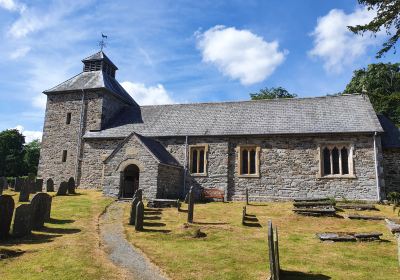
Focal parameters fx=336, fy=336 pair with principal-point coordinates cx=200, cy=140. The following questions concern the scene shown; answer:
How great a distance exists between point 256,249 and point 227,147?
13918 millimetres

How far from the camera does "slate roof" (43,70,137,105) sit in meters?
31.3

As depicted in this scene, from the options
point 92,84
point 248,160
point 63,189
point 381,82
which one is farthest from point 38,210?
point 381,82

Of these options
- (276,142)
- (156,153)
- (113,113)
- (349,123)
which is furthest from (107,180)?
(349,123)

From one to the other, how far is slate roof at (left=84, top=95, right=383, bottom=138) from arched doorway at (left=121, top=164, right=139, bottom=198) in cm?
389

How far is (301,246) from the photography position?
40.4 feet

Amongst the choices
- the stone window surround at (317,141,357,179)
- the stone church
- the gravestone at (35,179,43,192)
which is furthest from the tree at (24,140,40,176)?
the stone window surround at (317,141,357,179)

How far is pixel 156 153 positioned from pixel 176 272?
1461cm

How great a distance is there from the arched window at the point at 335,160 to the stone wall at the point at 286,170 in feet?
1.38

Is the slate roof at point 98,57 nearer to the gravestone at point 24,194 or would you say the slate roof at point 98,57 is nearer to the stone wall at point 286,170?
the stone wall at point 286,170

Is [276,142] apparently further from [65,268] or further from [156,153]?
[65,268]

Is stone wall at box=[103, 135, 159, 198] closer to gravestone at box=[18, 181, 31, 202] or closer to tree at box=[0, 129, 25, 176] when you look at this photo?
gravestone at box=[18, 181, 31, 202]

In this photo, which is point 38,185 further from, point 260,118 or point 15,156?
point 15,156

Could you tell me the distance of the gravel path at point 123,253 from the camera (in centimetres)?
892

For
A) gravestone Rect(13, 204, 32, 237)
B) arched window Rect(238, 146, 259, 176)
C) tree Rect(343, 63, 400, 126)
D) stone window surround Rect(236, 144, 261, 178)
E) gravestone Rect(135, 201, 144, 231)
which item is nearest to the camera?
gravestone Rect(13, 204, 32, 237)
